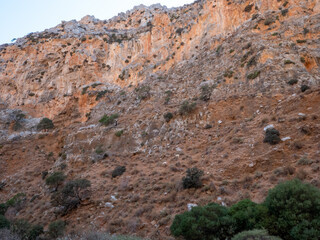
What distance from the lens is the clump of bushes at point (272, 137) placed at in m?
10.2

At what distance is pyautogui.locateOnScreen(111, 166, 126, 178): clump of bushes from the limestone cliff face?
15.4 metres

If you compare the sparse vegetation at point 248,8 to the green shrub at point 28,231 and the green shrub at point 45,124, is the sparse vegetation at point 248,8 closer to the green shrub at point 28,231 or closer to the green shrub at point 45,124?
the green shrub at point 28,231

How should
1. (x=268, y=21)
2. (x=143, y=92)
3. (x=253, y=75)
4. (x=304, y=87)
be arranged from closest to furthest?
(x=304, y=87), (x=253, y=75), (x=268, y=21), (x=143, y=92)

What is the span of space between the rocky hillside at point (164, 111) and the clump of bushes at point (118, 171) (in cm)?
41

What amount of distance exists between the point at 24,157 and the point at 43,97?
12.2 m

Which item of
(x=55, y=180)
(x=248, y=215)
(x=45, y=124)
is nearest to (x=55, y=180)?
(x=55, y=180)

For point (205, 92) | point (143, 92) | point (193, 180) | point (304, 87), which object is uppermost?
point (143, 92)

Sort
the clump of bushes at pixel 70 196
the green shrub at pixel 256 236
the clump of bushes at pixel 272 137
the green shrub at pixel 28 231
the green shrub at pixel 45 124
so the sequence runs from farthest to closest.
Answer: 1. the green shrub at pixel 45 124
2. the clump of bushes at pixel 70 196
3. the clump of bushes at pixel 272 137
4. the green shrub at pixel 28 231
5. the green shrub at pixel 256 236

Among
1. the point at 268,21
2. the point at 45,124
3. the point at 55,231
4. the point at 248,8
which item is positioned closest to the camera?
the point at 55,231

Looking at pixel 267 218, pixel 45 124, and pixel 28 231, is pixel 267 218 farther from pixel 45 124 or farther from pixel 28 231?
pixel 45 124

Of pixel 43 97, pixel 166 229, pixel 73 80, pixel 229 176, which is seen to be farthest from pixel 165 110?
pixel 43 97

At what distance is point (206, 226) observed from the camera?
5891 millimetres

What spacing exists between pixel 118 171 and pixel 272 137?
30.1 ft

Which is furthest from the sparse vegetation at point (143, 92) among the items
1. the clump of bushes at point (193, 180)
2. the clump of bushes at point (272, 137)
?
the clump of bushes at point (272, 137)
